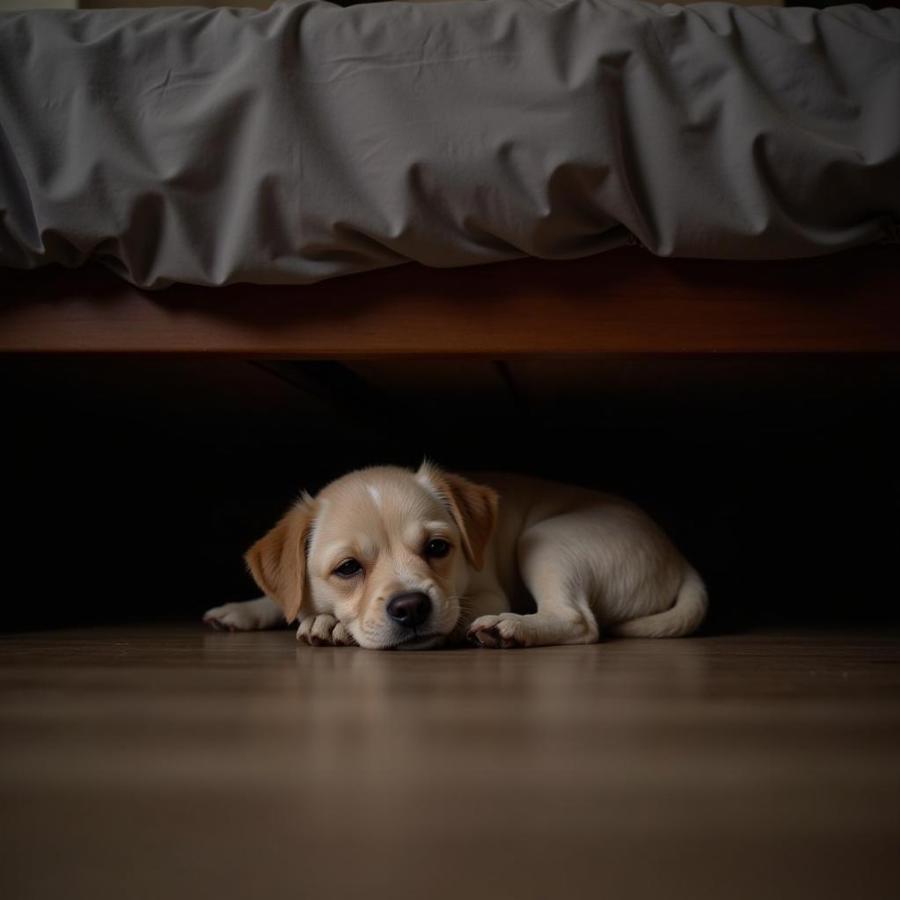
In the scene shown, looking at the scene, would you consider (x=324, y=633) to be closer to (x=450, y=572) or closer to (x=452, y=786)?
(x=450, y=572)

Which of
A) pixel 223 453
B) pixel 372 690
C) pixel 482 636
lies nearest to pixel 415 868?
pixel 372 690

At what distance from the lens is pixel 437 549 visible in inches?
76.3

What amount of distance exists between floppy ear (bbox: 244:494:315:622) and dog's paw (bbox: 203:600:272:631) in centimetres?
19

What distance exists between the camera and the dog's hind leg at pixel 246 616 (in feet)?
6.86

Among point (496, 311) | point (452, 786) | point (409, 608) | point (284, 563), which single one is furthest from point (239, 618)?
point (452, 786)

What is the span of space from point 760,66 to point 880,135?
0.79 ft

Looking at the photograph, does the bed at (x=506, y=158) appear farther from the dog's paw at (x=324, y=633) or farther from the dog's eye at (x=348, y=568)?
the dog's paw at (x=324, y=633)

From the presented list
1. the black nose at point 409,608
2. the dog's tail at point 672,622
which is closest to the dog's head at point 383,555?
the black nose at point 409,608

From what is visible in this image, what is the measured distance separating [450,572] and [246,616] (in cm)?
57

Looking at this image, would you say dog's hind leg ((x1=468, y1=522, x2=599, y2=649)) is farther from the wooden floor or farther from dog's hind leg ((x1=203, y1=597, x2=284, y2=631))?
dog's hind leg ((x1=203, y1=597, x2=284, y2=631))

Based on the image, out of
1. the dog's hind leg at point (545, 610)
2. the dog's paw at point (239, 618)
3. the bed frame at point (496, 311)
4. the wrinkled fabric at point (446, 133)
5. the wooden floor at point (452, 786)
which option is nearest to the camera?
the wooden floor at point (452, 786)

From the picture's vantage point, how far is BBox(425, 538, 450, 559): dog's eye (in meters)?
1.92

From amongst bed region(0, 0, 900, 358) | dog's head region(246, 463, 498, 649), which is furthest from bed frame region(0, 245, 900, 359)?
dog's head region(246, 463, 498, 649)

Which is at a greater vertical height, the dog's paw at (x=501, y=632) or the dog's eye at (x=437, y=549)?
the dog's eye at (x=437, y=549)
